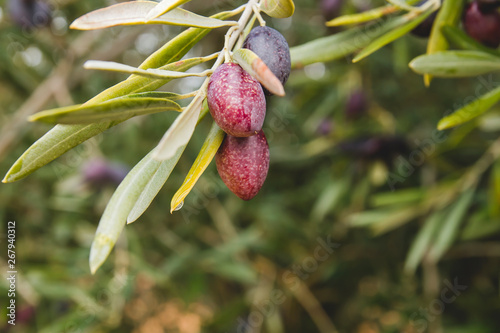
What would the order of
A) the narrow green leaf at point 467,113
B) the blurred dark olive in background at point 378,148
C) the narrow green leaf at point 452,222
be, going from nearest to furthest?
the narrow green leaf at point 467,113 → the narrow green leaf at point 452,222 → the blurred dark olive in background at point 378,148

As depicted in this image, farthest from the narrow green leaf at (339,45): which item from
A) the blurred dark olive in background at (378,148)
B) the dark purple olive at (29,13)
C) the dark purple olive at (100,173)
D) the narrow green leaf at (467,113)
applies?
the dark purple olive at (29,13)

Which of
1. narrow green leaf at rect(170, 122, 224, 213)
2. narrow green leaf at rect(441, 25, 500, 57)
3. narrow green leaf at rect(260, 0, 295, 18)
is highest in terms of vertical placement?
narrow green leaf at rect(260, 0, 295, 18)

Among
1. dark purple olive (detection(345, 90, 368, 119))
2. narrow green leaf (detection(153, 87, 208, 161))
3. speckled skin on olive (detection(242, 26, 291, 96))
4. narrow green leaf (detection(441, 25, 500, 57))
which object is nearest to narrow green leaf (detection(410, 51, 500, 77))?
narrow green leaf (detection(441, 25, 500, 57))

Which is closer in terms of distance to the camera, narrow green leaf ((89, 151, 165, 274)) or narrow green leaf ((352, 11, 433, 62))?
narrow green leaf ((89, 151, 165, 274))

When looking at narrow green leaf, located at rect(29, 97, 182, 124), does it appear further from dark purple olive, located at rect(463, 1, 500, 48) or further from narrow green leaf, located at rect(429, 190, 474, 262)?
narrow green leaf, located at rect(429, 190, 474, 262)

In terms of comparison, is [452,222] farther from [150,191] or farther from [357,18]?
[150,191]

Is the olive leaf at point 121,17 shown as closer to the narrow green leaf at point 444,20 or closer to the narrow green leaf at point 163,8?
the narrow green leaf at point 163,8
